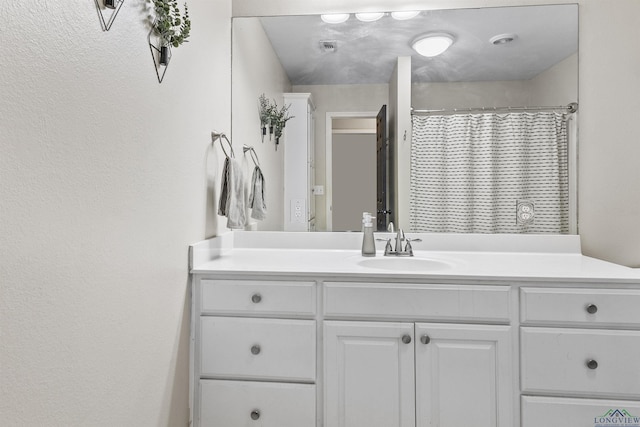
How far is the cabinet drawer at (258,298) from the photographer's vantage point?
1489mm

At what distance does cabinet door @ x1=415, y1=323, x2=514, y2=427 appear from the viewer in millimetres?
1395

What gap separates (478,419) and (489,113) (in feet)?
4.70

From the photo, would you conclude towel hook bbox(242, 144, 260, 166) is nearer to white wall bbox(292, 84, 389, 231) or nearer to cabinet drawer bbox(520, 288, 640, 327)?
white wall bbox(292, 84, 389, 231)

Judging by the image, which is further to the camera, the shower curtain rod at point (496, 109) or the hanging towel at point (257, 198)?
the hanging towel at point (257, 198)

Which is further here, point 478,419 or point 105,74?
point 478,419

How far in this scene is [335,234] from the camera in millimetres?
2096

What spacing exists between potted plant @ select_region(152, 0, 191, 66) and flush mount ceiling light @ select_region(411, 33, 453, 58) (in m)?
1.18

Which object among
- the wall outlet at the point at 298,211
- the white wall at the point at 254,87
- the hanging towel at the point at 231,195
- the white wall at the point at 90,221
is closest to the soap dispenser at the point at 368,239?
A: the wall outlet at the point at 298,211

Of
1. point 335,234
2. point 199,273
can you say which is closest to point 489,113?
point 335,234

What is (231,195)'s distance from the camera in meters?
1.77

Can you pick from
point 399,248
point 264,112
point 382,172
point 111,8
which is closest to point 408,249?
point 399,248

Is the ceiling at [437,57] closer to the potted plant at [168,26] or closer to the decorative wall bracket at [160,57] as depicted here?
the potted plant at [168,26]

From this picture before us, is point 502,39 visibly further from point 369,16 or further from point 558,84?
point 369,16

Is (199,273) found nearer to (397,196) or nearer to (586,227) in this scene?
(397,196)
